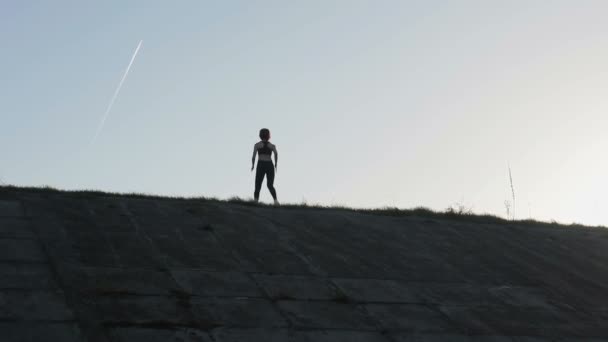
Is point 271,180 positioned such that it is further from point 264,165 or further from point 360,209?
point 360,209

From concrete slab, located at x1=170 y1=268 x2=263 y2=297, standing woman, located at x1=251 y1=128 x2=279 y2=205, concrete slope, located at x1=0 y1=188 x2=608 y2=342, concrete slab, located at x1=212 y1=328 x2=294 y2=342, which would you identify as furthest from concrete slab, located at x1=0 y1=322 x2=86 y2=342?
standing woman, located at x1=251 y1=128 x2=279 y2=205

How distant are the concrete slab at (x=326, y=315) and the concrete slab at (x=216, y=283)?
0.48 metres

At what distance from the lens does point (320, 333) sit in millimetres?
7086

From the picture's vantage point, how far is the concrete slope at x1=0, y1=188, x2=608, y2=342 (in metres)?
6.80

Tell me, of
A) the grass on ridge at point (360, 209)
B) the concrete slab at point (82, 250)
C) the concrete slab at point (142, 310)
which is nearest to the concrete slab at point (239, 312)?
the concrete slab at point (142, 310)

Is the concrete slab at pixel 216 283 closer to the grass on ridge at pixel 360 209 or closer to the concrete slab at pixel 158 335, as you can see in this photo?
the concrete slab at pixel 158 335

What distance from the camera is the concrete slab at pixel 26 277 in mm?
7021

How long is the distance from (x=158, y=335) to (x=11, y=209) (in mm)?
4575

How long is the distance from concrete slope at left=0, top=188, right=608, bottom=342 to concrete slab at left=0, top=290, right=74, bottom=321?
0.02 meters

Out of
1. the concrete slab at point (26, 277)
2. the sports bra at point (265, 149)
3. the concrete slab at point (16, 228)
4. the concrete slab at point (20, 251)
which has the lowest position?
→ the concrete slab at point (26, 277)

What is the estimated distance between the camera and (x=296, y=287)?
838cm

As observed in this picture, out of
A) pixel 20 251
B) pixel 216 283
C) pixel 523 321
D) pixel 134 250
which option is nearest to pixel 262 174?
pixel 134 250

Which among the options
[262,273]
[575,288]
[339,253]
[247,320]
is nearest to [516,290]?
[575,288]

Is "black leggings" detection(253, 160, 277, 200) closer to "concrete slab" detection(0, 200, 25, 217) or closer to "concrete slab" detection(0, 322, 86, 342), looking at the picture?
"concrete slab" detection(0, 200, 25, 217)
